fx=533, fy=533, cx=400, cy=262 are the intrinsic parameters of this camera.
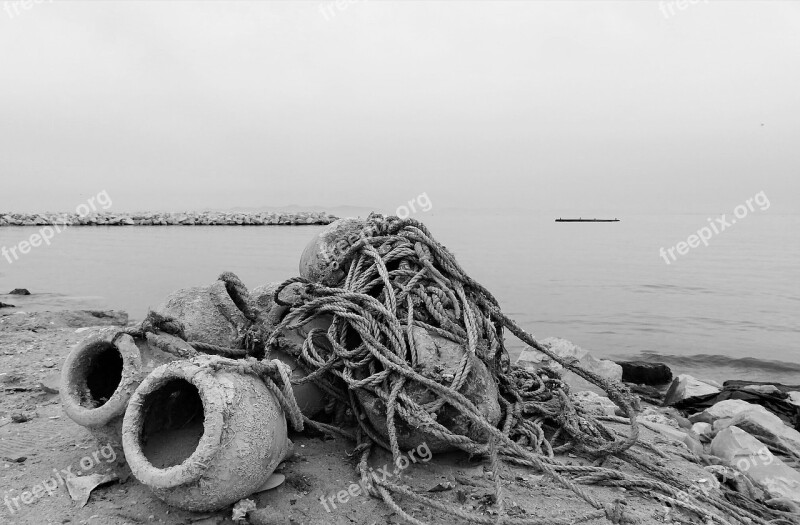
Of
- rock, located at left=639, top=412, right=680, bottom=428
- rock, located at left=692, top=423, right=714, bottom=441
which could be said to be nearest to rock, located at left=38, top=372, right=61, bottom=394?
rock, located at left=639, top=412, right=680, bottom=428

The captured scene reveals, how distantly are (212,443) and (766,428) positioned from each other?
4907 millimetres

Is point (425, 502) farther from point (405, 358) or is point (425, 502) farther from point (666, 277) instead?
point (666, 277)

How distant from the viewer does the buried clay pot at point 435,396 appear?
2.82m

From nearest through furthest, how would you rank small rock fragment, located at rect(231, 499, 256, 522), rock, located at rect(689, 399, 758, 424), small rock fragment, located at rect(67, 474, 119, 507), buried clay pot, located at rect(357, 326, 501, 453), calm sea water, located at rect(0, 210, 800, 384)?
small rock fragment, located at rect(231, 499, 256, 522)
small rock fragment, located at rect(67, 474, 119, 507)
buried clay pot, located at rect(357, 326, 501, 453)
rock, located at rect(689, 399, 758, 424)
calm sea water, located at rect(0, 210, 800, 384)

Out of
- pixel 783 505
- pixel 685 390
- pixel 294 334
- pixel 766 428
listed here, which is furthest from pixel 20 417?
pixel 685 390

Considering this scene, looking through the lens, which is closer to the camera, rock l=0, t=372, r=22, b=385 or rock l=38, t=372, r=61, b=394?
rock l=38, t=372, r=61, b=394

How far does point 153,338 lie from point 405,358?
1.29 meters

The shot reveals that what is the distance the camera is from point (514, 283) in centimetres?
1354

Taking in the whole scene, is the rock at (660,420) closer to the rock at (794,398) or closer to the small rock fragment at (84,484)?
the rock at (794,398)

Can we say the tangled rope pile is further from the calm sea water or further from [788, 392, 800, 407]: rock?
the calm sea water

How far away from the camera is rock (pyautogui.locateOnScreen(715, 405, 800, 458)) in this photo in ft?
15.5

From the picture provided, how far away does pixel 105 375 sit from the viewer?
2922mm

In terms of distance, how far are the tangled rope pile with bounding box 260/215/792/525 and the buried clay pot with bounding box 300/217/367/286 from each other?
0.17ft

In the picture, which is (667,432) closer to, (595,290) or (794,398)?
(794,398)
